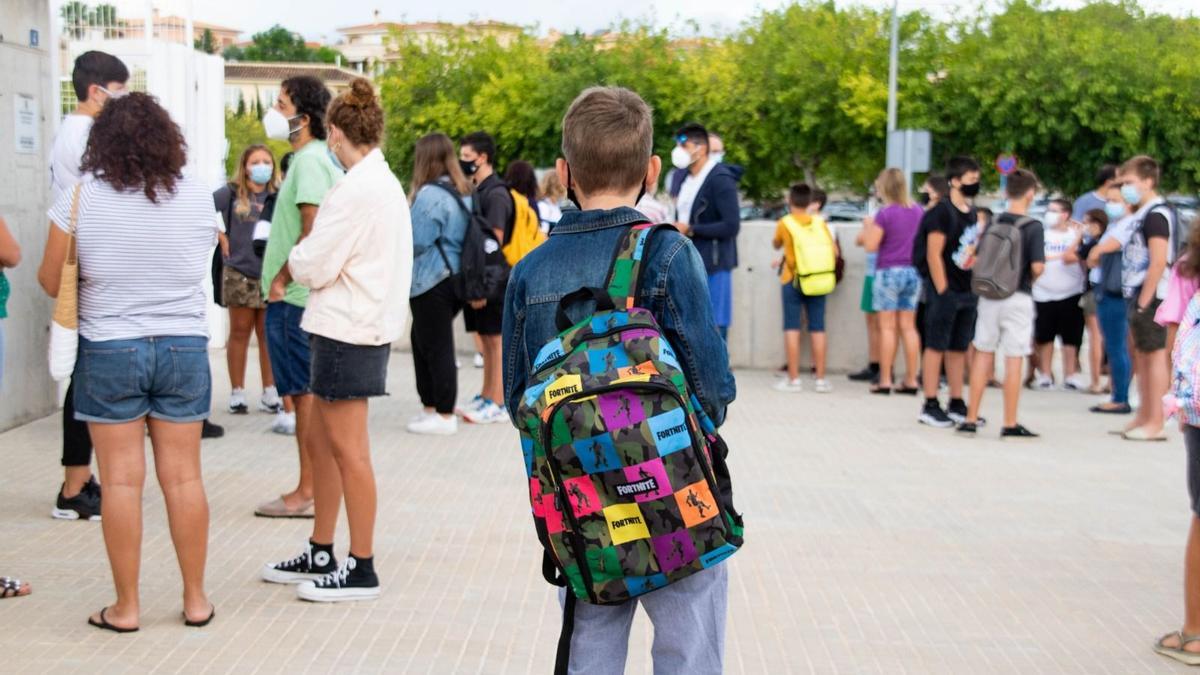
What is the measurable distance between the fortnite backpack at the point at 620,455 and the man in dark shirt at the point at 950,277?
7392mm

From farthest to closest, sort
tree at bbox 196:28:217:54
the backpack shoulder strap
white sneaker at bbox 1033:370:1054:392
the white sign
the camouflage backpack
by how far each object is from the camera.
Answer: tree at bbox 196:28:217:54, white sneaker at bbox 1033:370:1054:392, the white sign, the backpack shoulder strap, the camouflage backpack

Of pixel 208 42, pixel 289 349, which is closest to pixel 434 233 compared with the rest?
pixel 289 349

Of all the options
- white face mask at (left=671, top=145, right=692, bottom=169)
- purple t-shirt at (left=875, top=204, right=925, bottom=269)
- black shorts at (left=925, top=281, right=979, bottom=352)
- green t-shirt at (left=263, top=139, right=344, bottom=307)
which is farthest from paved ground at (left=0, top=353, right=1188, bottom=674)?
white face mask at (left=671, top=145, right=692, bottom=169)

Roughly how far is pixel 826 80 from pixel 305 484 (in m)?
32.0

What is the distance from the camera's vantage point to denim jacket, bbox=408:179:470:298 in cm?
886

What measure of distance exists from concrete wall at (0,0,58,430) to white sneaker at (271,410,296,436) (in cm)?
163

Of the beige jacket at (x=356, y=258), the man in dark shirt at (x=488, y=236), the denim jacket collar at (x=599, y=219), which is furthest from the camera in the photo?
the man in dark shirt at (x=488, y=236)

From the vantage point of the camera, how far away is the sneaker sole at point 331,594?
5418 millimetres

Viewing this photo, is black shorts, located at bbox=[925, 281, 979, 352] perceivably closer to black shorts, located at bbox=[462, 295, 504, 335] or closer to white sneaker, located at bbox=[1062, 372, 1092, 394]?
white sneaker, located at bbox=[1062, 372, 1092, 394]

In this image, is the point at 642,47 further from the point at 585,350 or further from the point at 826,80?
the point at 585,350

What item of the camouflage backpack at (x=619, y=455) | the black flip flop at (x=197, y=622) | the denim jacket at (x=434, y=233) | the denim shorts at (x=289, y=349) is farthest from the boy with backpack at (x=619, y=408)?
the denim jacket at (x=434, y=233)

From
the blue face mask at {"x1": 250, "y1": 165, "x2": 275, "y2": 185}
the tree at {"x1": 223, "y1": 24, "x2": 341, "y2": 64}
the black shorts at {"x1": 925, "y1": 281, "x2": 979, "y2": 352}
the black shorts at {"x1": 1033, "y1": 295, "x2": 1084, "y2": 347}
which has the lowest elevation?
the black shorts at {"x1": 1033, "y1": 295, "x2": 1084, "y2": 347}

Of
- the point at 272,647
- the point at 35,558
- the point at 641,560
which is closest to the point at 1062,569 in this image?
the point at 272,647

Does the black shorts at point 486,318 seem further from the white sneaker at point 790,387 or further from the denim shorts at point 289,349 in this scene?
the white sneaker at point 790,387
